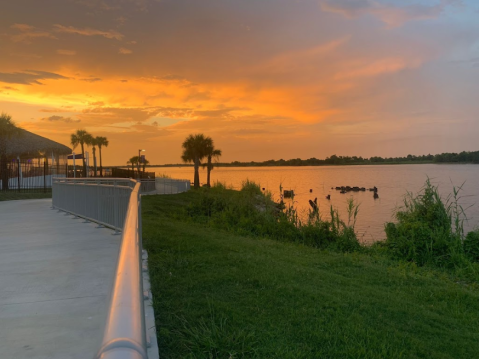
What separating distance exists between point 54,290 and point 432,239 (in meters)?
10.8

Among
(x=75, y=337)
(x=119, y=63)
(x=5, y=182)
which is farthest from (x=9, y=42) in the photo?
(x=75, y=337)

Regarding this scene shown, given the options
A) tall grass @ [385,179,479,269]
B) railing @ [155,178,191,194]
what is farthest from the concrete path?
railing @ [155,178,191,194]

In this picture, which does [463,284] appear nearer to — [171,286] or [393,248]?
[393,248]

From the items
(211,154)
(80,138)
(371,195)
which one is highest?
(80,138)

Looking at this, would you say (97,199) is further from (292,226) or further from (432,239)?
(432,239)

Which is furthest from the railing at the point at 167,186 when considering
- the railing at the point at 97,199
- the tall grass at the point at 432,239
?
the tall grass at the point at 432,239

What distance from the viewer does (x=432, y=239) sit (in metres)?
12.2

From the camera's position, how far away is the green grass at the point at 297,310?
13.8ft

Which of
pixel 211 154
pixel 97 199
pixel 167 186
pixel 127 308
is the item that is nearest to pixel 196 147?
pixel 211 154

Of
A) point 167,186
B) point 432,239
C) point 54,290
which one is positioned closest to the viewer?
point 54,290

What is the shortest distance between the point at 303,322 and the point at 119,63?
18790 millimetres

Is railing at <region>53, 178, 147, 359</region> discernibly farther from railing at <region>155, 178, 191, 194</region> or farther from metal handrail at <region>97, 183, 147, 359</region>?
railing at <region>155, 178, 191, 194</region>

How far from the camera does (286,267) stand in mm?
7676

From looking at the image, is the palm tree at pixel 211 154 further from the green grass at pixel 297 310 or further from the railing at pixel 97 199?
the green grass at pixel 297 310
